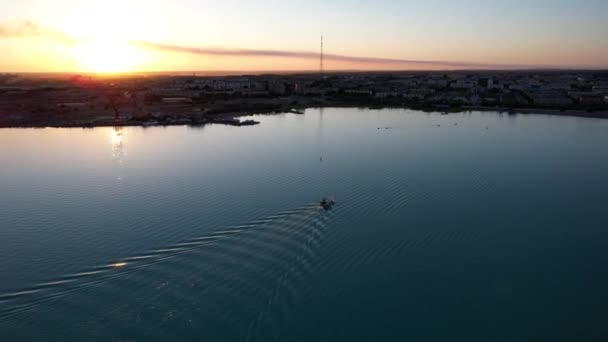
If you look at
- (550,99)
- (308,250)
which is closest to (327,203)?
(308,250)

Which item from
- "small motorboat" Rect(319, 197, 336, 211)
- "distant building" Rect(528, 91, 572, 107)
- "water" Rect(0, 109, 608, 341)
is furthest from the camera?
"distant building" Rect(528, 91, 572, 107)

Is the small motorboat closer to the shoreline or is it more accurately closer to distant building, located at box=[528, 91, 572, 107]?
the shoreline

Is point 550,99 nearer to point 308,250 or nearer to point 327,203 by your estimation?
point 327,203

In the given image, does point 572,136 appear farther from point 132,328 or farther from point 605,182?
point 132,328

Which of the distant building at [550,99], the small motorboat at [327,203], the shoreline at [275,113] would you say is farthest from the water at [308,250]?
the distant building at [550,99]

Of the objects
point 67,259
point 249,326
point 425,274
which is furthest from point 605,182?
point 67,259

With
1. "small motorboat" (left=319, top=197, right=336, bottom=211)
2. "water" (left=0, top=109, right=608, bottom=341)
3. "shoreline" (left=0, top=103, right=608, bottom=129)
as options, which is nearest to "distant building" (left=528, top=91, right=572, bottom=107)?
"shoreline" (left=0, top=103, right=608, bottom=129)
